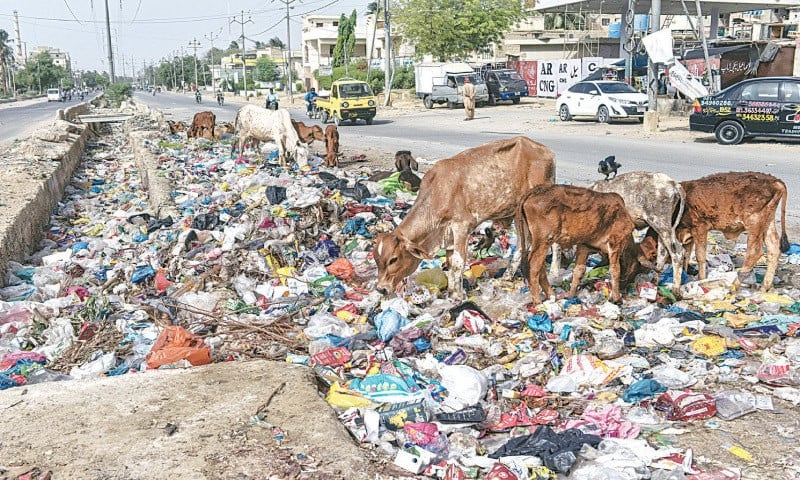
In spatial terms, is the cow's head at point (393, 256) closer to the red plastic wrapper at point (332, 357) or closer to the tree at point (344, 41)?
the red plastic wrapper at point (332, 357)

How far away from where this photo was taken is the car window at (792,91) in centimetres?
1622

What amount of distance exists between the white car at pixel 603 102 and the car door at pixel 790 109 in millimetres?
8773

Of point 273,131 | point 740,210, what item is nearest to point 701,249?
point 740,210

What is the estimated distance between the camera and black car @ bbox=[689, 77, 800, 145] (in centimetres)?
1633

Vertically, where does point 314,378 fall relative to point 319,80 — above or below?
below

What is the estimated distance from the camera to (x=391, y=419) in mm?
4434

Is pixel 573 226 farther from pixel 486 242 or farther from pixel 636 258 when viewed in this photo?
pixel 486 242

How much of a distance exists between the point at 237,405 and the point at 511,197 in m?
3.68

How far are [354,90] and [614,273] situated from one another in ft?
77.3

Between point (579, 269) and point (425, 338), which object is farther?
point (579, 269)

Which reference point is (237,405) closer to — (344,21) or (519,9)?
(519,9)

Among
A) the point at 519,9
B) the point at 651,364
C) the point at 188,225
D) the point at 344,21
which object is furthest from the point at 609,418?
the point at 344,21

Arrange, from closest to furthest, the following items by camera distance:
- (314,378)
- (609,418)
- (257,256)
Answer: (609,418) < (314,378) < (257,256)

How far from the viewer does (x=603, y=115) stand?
85.5 ft
